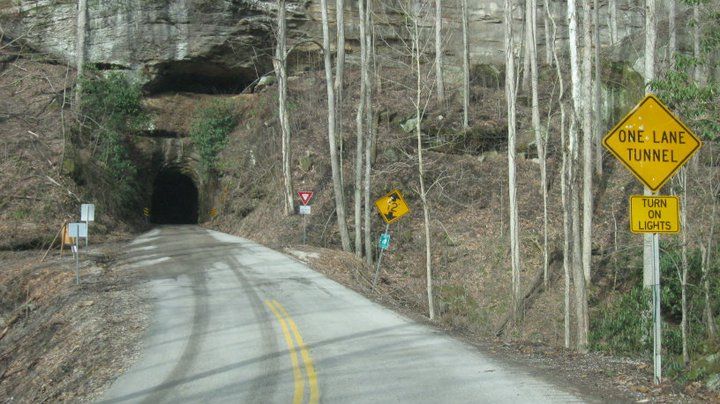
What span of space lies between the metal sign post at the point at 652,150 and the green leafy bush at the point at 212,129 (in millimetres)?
30125

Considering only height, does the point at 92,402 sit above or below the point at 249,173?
below

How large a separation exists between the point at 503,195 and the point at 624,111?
749cm

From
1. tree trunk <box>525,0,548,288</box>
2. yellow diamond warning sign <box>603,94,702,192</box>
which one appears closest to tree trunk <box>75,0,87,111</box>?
tree trunk <box>525,0,548,288</box>

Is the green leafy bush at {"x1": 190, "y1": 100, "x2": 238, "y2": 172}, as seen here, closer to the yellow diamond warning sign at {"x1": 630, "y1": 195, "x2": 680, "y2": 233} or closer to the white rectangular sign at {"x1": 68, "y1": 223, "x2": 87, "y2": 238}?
the white rectangular sign at {"x1": 68, "y1": 223, "x2": 87, "y2": 238}

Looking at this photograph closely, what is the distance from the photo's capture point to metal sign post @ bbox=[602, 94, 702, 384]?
6.88m

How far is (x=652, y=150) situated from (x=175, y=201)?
48.7 meters

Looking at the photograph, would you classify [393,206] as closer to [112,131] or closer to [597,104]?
[597,104]

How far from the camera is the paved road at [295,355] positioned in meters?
7.47

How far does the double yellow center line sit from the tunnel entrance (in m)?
37.6

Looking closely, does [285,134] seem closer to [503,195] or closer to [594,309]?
[503,195]

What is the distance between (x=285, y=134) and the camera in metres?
27.0

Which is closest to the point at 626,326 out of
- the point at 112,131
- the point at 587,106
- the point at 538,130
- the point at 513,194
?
the point at 513,194

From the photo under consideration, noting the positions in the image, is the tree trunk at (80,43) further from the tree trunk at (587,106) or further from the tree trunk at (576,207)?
the tree trunk at (587,106)

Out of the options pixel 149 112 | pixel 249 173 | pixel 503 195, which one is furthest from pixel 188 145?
pixel 503 195
